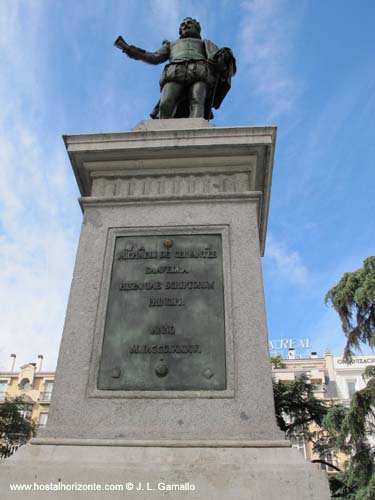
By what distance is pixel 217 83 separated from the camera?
5754 millimetres

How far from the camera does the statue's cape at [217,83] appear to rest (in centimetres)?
546

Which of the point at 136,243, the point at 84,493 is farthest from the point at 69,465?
the point at 136,243

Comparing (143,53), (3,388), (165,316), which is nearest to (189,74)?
(143,53)

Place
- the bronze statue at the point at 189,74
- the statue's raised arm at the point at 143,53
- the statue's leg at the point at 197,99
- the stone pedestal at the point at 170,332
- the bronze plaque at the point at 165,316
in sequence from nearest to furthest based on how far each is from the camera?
the stone pedestal at the point at 170,332
the bronze plaque at the point at 165,316
the statue's leg at the point at 197,99
the bronze statue at the point at 189,74
the statue's raised arm at the point at 143,53

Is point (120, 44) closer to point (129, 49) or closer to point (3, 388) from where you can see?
point (129, 49)

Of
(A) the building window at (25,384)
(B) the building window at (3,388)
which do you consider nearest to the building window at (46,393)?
(A) the building window at (25,384)

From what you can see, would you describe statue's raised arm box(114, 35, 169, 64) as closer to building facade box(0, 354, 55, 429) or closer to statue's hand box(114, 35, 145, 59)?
statue's hand box(114, 35, 145, 59)

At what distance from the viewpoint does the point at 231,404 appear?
3.21m

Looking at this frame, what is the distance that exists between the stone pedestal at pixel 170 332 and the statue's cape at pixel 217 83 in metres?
0.93

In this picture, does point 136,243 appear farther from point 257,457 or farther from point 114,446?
point 257,457

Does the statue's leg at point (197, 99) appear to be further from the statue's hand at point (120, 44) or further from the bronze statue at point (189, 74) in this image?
the statue's hand at point (120, 44)

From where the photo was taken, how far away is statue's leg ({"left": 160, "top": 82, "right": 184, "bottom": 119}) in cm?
547

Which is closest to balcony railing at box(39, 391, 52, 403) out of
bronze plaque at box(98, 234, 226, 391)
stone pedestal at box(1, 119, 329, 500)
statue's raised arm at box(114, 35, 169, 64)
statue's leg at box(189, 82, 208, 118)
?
statue's raised arm at box(114, 35, 169, 64)

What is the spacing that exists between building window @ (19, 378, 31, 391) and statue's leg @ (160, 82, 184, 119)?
49817 mm
